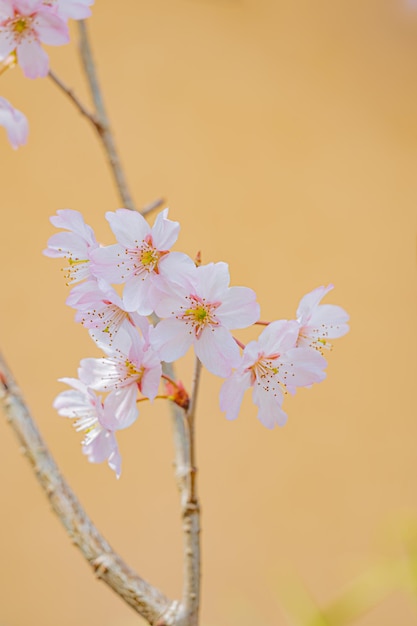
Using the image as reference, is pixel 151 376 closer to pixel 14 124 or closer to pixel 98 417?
pixel 98 417

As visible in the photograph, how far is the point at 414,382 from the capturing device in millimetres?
1809

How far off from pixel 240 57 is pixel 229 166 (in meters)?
0.32

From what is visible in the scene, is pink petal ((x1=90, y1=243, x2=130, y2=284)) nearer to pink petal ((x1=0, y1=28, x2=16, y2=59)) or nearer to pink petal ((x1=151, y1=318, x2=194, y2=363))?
pink petal ((x1=151, y1=318, x2=194, y2=363))

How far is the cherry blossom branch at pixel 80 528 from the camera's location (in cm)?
60

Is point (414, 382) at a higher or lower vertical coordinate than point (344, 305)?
lower

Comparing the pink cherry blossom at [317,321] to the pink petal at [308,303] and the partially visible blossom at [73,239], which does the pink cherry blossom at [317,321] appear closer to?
the pink petal at [308,303]

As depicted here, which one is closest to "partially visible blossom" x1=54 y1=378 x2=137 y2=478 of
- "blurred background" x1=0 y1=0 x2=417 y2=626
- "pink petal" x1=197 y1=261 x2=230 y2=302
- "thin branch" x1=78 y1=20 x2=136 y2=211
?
"pink petal" x1=197 y1=261 x2=230 y2=302

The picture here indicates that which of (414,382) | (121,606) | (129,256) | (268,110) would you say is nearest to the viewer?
(129,256)

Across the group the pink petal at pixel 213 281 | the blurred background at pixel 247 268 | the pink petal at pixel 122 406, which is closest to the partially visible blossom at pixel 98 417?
the pink petal at pixel 122 406

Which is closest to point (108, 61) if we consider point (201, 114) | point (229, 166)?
point (201, 114)

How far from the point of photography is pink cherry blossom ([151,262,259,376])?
18.6 inches

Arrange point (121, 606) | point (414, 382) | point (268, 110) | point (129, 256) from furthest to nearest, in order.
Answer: point (268, 110) → point (414, 382) → point (121, 606) → point (129, 256)

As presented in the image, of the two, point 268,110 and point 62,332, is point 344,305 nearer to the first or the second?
point 268,110

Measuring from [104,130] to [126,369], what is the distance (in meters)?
0.40
